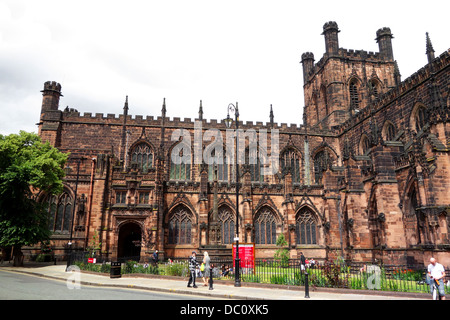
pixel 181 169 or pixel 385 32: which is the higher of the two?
pixel 385 32

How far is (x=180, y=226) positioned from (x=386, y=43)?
3769cm

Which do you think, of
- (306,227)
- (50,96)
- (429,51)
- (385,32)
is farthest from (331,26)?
(50,96)

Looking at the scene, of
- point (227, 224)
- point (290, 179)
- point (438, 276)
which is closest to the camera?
point (438, 276)

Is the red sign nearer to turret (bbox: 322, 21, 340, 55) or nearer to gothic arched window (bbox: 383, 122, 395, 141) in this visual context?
gothic arched window (bbox: 383, 122, 395, 141)

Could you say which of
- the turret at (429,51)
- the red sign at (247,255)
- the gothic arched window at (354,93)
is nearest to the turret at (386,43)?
the gothic arched window at (354,93)

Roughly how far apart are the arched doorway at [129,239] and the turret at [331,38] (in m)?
33.4

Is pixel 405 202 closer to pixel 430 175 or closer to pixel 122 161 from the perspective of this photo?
pixel 430 175

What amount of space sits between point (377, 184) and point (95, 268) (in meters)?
19.6

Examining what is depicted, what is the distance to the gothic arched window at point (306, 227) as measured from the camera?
31.5 meters

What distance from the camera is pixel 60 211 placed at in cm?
2909

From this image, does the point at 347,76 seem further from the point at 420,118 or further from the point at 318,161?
the point at 420,118

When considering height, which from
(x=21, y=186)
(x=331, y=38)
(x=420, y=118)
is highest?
(x=331, y=38)
